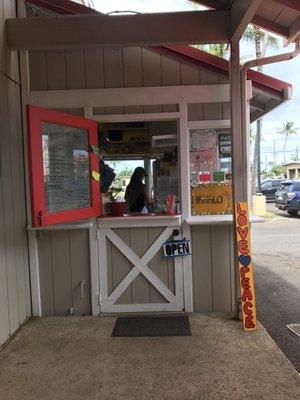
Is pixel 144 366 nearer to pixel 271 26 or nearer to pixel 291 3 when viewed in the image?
pixel 291 3

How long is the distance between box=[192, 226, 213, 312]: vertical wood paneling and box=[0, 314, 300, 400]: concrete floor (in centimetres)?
34

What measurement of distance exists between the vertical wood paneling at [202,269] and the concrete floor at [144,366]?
34cm

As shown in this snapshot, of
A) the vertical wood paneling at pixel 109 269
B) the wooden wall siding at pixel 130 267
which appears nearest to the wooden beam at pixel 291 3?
the wooden wall siding at pixel 130 267

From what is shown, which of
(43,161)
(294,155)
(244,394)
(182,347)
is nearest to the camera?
(244,394)

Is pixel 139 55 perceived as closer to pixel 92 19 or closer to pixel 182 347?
pixel 92 19

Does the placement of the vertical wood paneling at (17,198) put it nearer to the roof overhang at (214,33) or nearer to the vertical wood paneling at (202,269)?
the roof overhang at (214,33)

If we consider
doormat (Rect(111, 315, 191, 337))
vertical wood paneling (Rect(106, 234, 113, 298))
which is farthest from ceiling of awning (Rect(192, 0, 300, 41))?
doormat (Rect(111, 315, 191, 337))

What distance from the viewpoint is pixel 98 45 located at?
405 centimetres

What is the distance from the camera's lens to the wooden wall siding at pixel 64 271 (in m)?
4.60

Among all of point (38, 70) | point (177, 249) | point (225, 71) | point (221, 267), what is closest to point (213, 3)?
point (225, 71)

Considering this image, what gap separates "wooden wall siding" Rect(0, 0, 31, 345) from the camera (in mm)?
3865

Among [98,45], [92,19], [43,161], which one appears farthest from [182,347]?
[92,19]

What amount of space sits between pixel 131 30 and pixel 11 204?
2050 mm

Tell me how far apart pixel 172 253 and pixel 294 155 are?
76.7 meters
